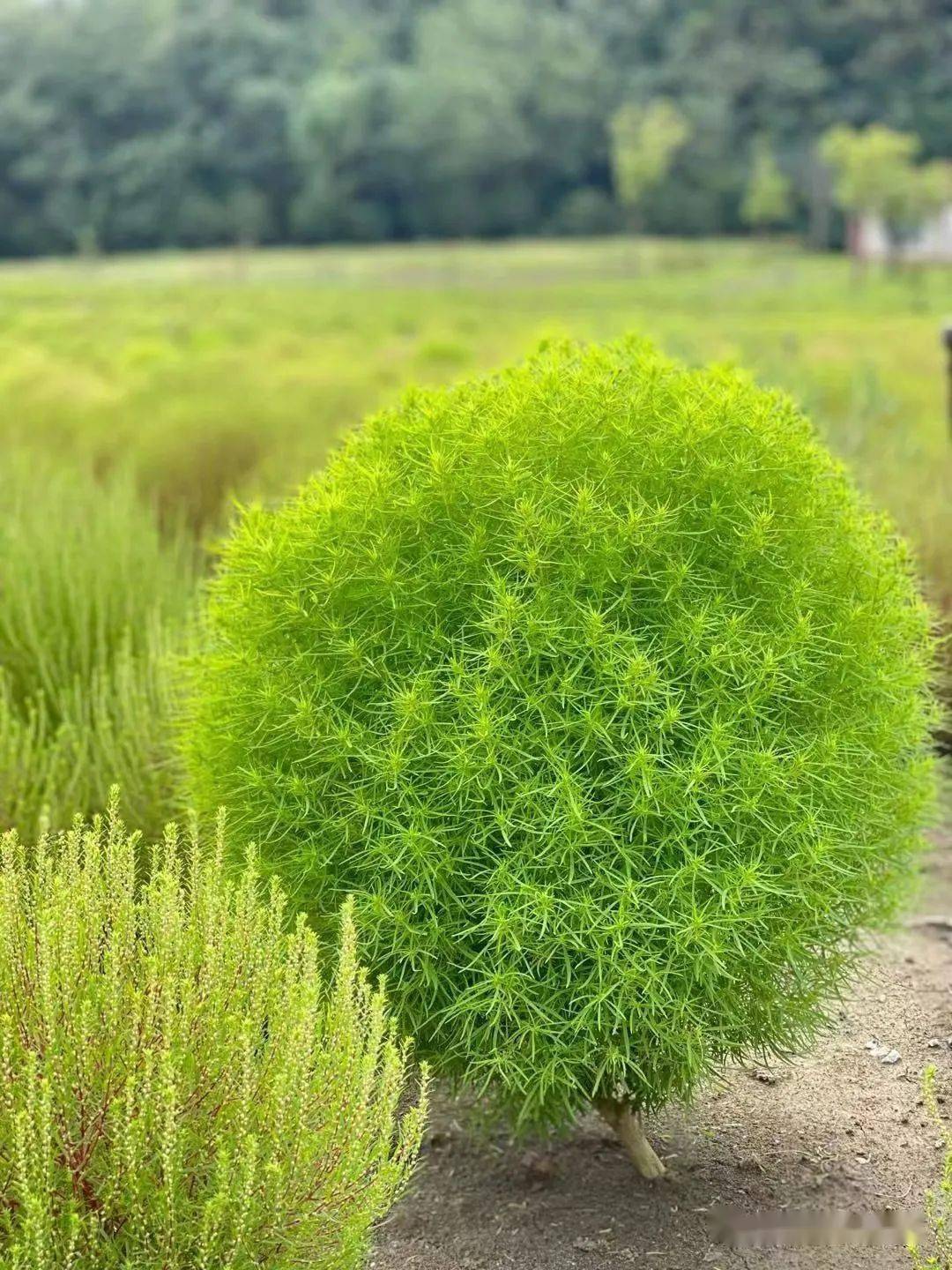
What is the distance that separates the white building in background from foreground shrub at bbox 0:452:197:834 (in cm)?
5609

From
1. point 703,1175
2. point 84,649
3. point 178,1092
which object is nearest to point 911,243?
point 84,649

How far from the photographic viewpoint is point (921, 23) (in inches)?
2766

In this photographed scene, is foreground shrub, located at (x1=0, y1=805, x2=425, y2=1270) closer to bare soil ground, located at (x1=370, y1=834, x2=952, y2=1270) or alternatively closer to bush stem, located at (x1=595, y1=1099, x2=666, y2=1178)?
bare soil ground, located at (x1=370, y1=834, x2=952, y2=1270)

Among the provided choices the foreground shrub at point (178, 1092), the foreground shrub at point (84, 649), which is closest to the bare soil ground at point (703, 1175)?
Result: the foreground shrub at point (178, 1092)

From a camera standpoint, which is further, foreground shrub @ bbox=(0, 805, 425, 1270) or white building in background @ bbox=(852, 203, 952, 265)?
white building in background @ bbox=(852, 203, 952, 265)

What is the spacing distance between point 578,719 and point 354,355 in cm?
1146

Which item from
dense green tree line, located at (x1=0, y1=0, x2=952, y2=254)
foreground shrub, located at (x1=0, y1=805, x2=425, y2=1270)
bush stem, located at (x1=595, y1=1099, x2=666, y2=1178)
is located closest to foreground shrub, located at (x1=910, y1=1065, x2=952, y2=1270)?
bush stem, located at (x1=595, y1=1099, x2=666, y2=1178)

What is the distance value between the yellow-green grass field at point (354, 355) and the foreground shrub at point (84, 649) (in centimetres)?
55

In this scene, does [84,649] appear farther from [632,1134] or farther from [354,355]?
[354,355]

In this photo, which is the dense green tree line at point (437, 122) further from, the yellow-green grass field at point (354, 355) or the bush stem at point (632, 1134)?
the bush stem at point (632, 1134)

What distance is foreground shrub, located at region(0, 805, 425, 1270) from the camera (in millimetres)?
1883

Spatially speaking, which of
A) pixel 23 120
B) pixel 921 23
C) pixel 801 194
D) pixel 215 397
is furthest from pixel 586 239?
pixel 215 397

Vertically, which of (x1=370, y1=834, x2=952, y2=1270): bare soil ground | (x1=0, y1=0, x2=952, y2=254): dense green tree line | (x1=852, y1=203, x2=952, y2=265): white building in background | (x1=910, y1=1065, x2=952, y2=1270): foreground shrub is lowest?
(x1=370, y1=834, x2=952, y2=1270): bare soil ground

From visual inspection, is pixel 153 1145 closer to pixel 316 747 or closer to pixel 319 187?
pixel 316 747
